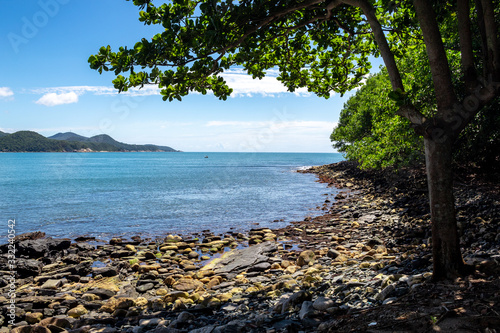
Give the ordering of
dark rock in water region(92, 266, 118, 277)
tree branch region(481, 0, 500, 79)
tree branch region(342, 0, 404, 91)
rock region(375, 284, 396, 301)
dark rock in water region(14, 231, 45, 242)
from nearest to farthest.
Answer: tree branch region(481, 0, 500, 79), rock region(375, 284, 396, 301), tree branch region(342, 0, 404, 91), dark rock in water region(92, 266, 118, 277), dark rock in water region(14, 231, 45, 242)

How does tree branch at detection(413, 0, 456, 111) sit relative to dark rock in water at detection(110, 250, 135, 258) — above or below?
above

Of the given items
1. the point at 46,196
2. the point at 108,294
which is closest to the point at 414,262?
the point at 108,294

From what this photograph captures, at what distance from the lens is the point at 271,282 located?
29.7 feet

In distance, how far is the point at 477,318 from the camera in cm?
391

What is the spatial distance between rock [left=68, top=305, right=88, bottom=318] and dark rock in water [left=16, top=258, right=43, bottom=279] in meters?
5.15

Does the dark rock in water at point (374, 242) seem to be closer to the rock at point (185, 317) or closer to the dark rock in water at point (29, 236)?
the rock at point (185, 317)

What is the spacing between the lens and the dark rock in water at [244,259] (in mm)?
11081

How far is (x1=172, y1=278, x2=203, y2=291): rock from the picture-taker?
946cm

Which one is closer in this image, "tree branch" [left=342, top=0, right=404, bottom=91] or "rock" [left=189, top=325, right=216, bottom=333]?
"rock" [left=189, top=325, right=216, bottom=333]

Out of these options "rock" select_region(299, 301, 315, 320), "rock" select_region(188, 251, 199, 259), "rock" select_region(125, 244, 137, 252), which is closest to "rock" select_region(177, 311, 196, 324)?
"rock" select_region(299, 301, 315, 320)

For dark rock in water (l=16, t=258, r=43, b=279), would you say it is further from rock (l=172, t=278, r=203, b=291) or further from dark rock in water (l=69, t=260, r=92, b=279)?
rock (l=172, t=278, r=203, b=291)

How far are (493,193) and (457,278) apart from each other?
31.4ft

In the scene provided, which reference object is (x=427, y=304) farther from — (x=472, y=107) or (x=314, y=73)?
(x=314, y=73)

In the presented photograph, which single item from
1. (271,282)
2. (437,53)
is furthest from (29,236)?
(437,53)
